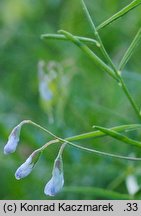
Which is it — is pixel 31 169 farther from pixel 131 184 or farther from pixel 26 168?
pixel 131 184

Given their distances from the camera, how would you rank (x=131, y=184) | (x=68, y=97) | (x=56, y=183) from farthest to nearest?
(x=68, y=97) < (x=131, y=184) < (x=56, y=183)

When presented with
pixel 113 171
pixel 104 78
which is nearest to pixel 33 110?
pixel 104 78

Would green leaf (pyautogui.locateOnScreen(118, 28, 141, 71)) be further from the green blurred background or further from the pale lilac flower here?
the pale lilac flower

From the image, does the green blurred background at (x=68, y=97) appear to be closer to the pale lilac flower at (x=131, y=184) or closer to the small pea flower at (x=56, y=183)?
the pale lilac flower at (x=131, y=184)

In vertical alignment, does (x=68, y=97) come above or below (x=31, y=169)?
below

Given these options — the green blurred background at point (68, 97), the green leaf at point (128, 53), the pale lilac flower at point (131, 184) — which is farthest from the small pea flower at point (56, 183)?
the pale lilac flower at point (131, 184)

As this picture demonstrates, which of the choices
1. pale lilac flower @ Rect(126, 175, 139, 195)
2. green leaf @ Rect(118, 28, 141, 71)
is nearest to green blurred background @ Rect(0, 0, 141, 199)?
pale lilac flower @ Rect(126, 175, 139, 195)

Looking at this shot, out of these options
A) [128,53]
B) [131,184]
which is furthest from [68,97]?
[128,53]

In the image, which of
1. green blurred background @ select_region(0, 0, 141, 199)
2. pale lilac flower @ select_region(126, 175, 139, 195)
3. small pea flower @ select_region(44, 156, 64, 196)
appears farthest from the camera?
green blurred background @ select_region(0, 0, 141, 199)

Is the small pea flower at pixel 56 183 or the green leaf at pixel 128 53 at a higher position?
the green leaf at pixel 128 53

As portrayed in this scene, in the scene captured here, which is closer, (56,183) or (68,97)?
(56,183)
